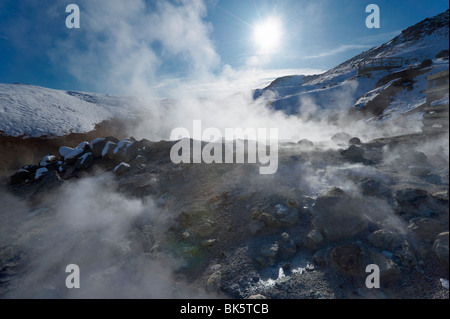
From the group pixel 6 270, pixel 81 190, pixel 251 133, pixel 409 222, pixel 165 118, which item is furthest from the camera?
pixel 165 118

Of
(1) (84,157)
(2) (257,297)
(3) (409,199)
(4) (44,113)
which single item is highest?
(4) (44,113)

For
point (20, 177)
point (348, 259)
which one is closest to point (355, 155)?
point (348, 259)

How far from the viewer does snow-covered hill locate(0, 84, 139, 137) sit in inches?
587

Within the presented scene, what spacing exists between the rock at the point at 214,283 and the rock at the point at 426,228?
3.40 m

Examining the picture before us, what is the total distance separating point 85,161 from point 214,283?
965 cm

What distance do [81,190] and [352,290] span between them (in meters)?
8.96

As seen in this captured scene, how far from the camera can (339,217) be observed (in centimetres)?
404

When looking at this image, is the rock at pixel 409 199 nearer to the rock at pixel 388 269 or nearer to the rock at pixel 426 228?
the rock at pixel 426 228

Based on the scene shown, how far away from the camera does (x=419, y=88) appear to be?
1380 centimetres

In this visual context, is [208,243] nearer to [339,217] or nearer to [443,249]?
[339,217]

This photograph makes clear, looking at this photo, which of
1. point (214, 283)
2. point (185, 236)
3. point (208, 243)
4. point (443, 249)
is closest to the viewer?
point (443, 249)

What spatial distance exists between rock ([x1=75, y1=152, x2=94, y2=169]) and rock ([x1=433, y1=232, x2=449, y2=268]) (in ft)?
40.1

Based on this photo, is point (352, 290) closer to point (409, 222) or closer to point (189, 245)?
point (409, 222)

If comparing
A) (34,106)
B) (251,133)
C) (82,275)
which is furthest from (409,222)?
(34,106)
